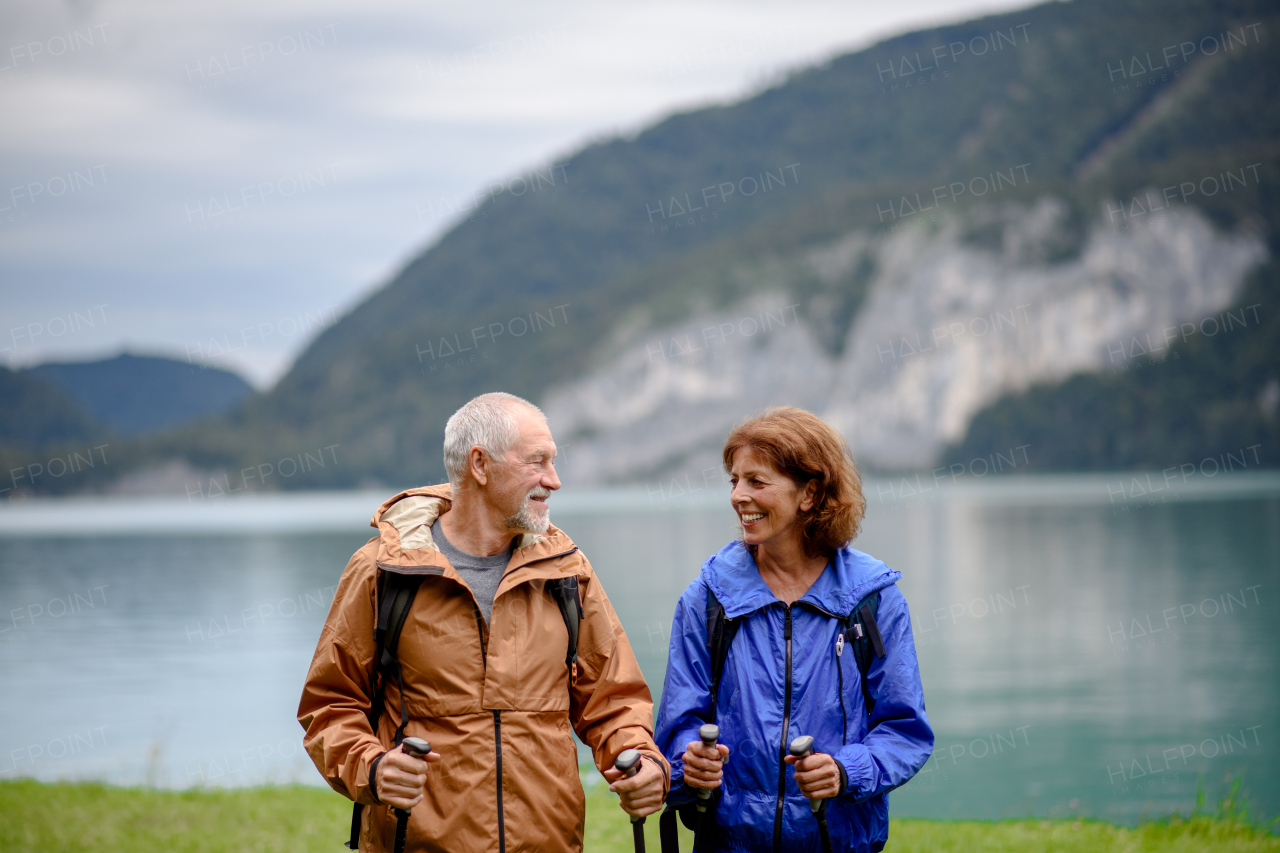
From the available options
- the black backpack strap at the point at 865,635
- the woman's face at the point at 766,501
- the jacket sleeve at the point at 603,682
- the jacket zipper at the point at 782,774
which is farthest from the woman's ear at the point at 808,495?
the jacket sleeve at the point at 603,682

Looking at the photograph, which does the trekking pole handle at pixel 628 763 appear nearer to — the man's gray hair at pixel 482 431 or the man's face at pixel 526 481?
the man's face at pixel 526 481

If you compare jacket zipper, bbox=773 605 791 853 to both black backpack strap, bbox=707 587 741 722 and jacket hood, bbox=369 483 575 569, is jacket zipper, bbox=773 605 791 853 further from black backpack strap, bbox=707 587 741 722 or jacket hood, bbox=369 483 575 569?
jacket hood, bbox=369 483 575 569

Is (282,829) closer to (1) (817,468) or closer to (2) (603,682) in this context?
(2) (603,682)

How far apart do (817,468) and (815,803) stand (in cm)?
108

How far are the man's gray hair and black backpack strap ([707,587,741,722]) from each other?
86 cm

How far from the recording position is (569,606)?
399 cm

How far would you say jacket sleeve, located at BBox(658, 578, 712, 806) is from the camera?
4.00m

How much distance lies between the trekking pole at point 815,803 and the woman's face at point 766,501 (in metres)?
0.69

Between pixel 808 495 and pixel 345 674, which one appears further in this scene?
pixel 808 495

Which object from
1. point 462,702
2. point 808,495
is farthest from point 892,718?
point 462,702

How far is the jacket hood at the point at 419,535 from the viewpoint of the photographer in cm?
384

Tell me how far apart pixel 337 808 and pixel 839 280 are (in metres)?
193

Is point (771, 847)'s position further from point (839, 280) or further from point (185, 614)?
point (839, 280)

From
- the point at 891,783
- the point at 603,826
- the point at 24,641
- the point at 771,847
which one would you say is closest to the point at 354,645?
the point at 771,847
